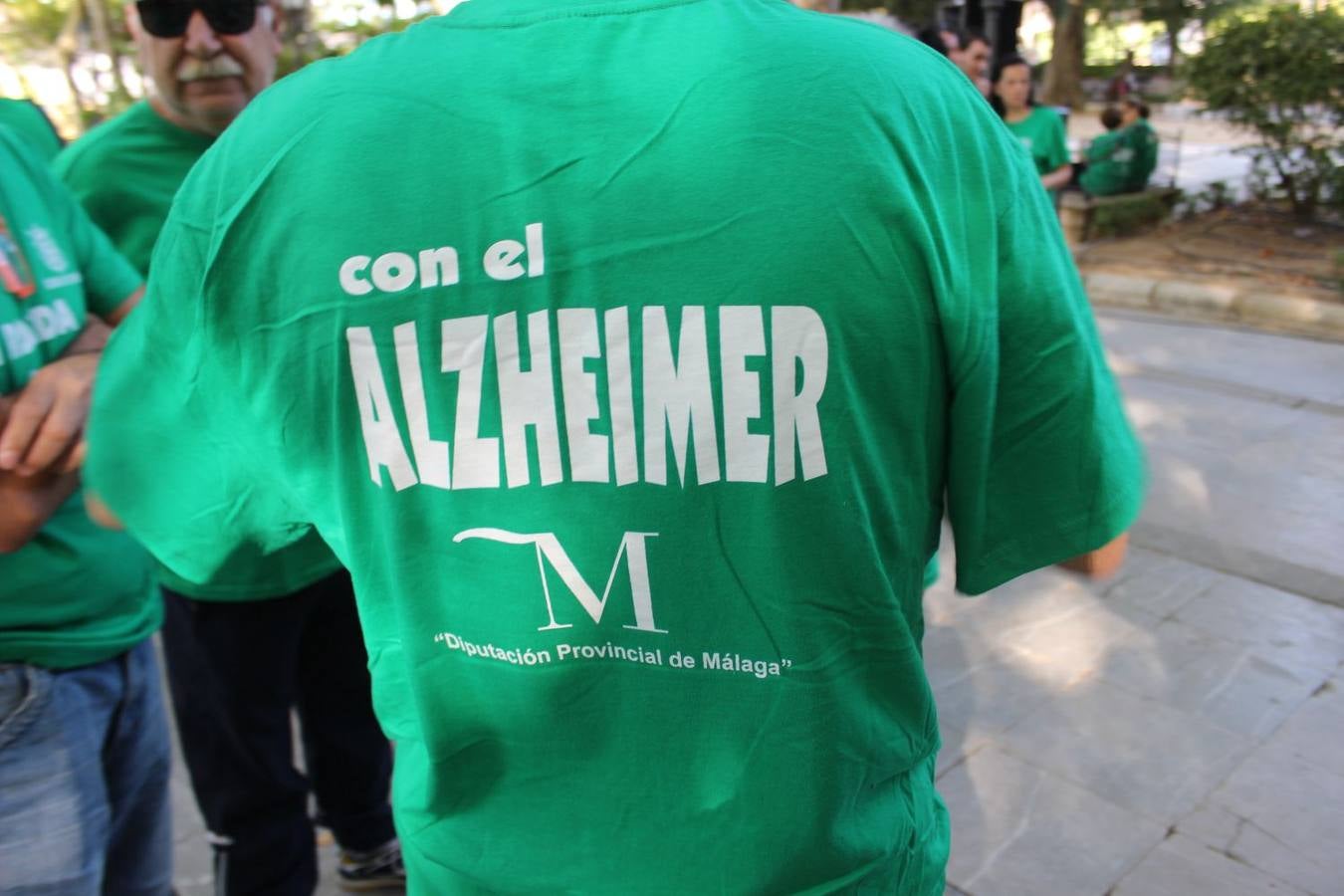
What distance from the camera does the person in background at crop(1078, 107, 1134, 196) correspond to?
10453 millimetres

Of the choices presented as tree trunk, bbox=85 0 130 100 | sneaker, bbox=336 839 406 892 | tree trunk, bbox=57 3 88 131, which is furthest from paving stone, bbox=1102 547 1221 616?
tree trunk, bbox=57 3 88 131

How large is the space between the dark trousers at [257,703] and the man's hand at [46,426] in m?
0.80

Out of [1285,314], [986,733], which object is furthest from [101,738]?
[1285,314]

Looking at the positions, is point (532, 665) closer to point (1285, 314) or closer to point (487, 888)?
point (487, 888)

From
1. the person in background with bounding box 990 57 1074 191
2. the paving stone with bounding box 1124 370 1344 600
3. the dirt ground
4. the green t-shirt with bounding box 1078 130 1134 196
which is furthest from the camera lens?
the green t-shirt with bounding box 1078 130 1134 196

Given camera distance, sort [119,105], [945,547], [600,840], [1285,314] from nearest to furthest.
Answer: [600,840], [945,547], [1285,314], [119,105]

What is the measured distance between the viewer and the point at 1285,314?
730 cm

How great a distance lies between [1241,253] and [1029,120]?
8.05 ft

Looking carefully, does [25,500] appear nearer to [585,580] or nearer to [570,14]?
[585,580]

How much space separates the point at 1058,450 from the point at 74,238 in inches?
63.4

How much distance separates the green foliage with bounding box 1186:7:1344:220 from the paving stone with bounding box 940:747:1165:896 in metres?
7.78

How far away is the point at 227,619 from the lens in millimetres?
2258

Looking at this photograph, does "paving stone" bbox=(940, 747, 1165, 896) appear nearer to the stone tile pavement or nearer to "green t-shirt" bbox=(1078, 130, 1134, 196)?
the stone tile pavement

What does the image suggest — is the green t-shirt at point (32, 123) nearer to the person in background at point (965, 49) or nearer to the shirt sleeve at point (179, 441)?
the shirt sleeve at point (179, 441)
